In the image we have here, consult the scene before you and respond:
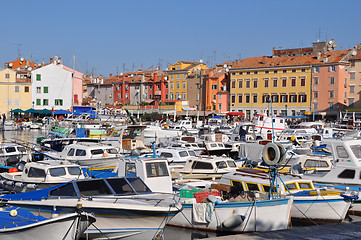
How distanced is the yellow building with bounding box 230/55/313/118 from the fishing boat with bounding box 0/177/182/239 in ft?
187

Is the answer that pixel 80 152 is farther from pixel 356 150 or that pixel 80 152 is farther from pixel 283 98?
pixel 283 98

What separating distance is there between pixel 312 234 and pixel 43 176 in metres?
9.88

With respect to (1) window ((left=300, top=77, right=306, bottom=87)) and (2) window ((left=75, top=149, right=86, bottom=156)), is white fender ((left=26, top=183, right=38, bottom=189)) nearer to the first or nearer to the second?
(2) window ((left=75, top=149, right=86, bottom=156))

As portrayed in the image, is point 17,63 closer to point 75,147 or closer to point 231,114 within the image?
point 231,114

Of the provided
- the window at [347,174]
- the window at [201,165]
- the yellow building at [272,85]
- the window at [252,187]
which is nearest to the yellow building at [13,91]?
the yellow building at [272,85]

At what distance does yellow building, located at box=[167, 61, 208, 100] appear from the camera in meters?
85.8

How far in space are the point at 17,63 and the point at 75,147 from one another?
3223 inches

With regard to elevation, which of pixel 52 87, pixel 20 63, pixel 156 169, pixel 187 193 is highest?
pixel 20 63

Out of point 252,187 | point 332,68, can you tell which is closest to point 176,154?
point 252,187

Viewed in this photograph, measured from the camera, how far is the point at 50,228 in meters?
11.2

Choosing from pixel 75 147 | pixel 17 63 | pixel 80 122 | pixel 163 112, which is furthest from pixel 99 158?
pixel 17 63

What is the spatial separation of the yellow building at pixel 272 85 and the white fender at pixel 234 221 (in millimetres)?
55895

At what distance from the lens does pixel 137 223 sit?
488 inches

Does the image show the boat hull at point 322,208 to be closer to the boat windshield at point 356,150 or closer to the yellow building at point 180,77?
the boat windshield at point 356,150
